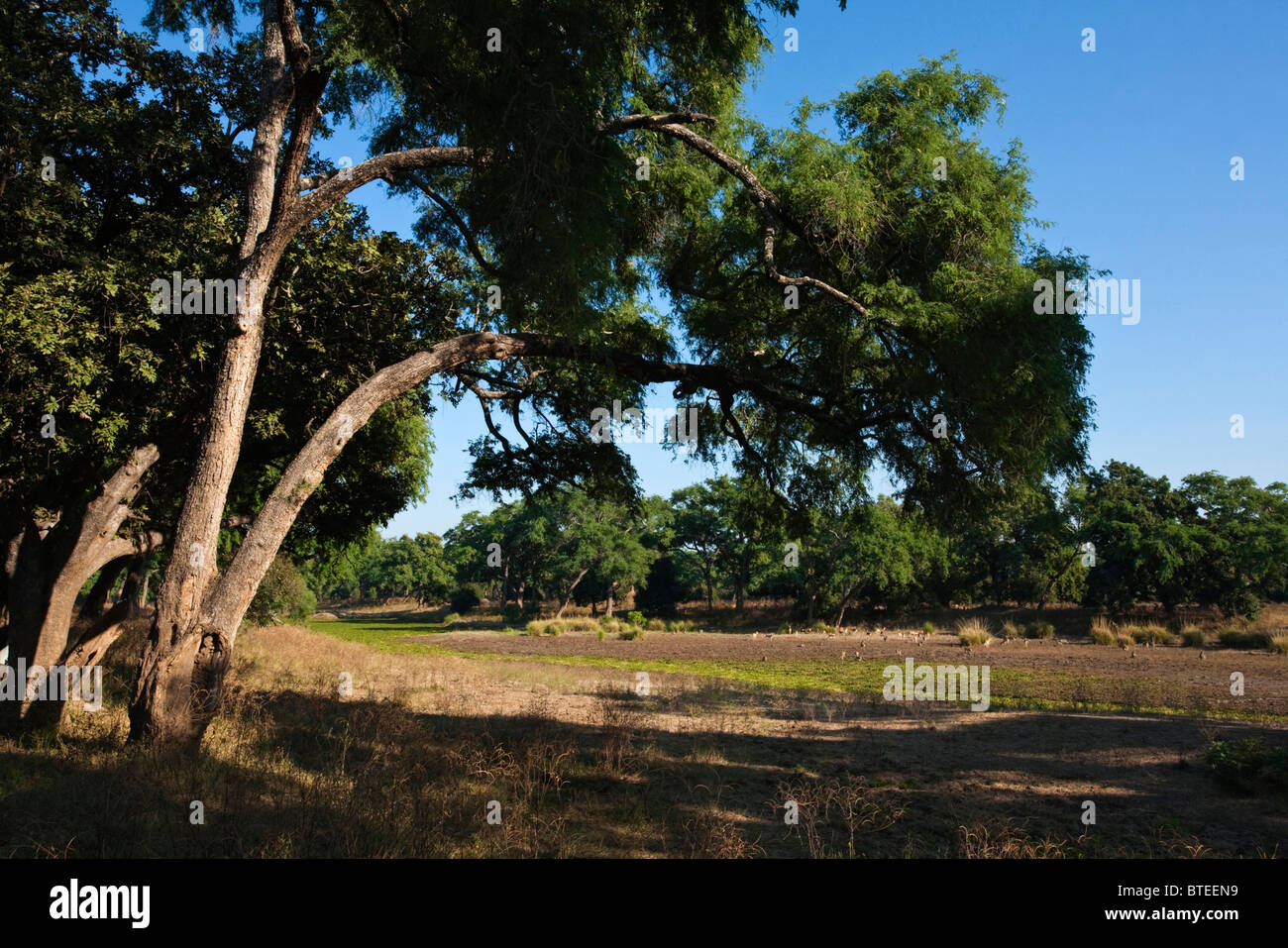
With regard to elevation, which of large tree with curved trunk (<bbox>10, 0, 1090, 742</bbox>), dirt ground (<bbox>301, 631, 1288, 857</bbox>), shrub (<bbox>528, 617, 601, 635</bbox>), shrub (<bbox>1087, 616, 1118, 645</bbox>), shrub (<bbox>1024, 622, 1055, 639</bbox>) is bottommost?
shrub (<bbox>528, 617, 601, 635</bbox>)

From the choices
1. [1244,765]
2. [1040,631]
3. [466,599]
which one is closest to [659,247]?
[1244,765]

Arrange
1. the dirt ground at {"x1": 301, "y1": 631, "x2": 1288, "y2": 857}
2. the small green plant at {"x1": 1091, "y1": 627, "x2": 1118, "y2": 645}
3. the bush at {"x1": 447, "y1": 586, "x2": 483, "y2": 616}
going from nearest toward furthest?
the dirt ground at {"x1": 301, "y1": 631, "x2": 1288, "y2": 857}, the small green plant at {"x1": 1091, "y1": 627, "x2": 1118, "y2": 645}, the bush at {"x1": 447, "y1": 586, "x2": 483, "y2": 616}

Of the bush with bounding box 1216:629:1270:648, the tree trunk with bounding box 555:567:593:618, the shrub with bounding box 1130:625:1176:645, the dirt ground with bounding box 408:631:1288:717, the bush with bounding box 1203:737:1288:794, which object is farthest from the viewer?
the tree trunk with bounding box 555:567:593:618

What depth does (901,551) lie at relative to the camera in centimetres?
5338

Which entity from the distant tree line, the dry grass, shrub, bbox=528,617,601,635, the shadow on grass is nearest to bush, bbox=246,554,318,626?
the distant tree line

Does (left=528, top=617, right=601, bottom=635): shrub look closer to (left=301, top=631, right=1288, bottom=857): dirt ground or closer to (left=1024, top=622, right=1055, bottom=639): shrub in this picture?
(left=1024, top=622, right=1055, bottom=639): shrub

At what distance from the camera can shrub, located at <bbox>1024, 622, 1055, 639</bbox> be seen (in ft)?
133

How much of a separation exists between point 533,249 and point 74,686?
8315 millimetres

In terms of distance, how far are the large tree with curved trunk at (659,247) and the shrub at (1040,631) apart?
3412 centimetres

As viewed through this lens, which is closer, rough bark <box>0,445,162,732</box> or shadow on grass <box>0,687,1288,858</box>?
shadow on grass <box>0,687,1288,858</box>

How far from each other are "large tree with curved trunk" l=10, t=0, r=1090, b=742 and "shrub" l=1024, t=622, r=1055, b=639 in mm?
34117

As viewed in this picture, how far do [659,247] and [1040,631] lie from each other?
38.4 meters

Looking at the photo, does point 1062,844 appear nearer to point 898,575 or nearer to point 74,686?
point 74,686

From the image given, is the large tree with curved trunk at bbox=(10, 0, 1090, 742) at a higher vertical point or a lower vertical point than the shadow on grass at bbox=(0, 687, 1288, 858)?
higher
